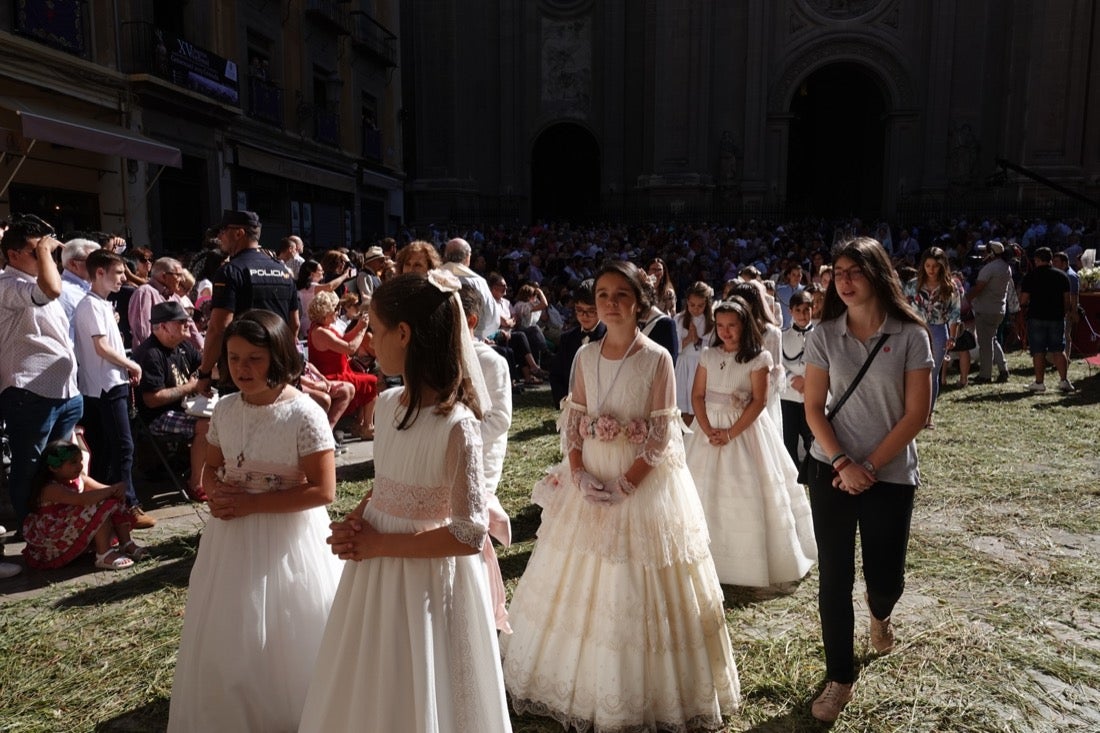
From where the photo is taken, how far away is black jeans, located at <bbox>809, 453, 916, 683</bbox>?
345cm

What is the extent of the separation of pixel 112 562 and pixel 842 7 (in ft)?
96.6

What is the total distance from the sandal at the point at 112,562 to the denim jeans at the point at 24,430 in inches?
23.7

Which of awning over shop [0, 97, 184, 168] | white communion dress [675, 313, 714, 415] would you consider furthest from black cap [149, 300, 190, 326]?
awning over shop [0, 97, 184, 168]

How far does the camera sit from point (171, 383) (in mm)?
6609

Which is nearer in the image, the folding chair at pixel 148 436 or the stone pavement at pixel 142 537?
the stone pavement at pixel 142 537

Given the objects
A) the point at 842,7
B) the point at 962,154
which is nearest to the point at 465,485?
the point at 962,154

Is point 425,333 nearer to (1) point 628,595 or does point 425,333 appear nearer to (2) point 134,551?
(1) point 628,595

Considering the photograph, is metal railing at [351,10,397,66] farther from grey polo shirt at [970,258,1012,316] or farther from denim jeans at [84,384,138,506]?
denim jeans at [84,384,138,506]

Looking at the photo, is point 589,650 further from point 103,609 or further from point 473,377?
point 103,609

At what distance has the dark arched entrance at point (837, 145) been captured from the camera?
101 ft

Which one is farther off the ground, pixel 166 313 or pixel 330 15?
pixel 330 15

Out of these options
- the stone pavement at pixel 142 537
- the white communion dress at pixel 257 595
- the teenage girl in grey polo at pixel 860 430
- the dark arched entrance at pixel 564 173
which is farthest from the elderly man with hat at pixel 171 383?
the dark arched entrance at pixel 564 173

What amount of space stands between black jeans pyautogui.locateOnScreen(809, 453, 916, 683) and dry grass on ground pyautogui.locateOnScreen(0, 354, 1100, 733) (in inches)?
14.0

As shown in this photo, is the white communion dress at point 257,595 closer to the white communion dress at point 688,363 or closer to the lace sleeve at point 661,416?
the lace sleeve at point 661,416
